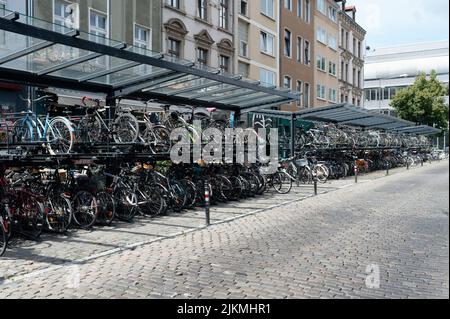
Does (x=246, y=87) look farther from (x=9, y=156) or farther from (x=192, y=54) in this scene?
(x=192, y=54)

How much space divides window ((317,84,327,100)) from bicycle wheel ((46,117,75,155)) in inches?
1299

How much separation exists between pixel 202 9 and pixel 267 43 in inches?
323

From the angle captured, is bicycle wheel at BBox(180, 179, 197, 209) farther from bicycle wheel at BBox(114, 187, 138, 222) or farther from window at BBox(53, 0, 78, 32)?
window at BBox(53, 0, 78, 32)

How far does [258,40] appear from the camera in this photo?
31.1 m

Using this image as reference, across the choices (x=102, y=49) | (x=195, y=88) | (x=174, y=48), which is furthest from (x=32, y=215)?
(x=174, y=48)

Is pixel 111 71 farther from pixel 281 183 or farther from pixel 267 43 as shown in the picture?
pixel 267 43

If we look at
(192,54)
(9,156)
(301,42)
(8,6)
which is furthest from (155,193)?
(301,42)

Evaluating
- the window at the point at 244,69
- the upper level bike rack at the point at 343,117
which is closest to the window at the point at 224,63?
the window at the point at 244,69

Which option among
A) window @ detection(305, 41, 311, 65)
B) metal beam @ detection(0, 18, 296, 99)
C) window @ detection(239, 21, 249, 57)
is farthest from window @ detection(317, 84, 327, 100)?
metal beam @ detection(0, 18, 296, 99)

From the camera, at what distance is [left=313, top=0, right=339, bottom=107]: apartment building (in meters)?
40.3

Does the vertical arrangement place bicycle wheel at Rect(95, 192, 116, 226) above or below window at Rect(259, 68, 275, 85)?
below

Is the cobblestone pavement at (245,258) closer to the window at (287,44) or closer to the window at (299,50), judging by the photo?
the window at (287,44)

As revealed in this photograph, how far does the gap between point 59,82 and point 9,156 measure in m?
3.12
